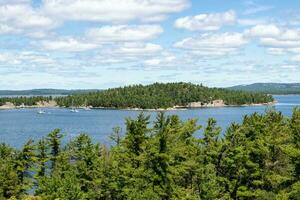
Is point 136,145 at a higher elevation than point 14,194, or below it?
higher

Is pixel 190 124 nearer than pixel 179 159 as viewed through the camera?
No

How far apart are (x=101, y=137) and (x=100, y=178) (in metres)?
116

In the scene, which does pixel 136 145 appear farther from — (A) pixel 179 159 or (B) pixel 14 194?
(B) pixel 14 194

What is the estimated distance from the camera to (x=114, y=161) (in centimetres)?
5019

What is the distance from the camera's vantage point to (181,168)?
45656mm

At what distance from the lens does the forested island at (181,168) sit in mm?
42156

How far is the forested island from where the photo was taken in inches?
1660

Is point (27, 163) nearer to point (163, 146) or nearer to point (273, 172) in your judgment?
point (163, 146)

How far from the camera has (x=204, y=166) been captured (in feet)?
163

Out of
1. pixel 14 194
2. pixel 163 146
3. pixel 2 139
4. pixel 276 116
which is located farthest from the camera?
pixel 2 139

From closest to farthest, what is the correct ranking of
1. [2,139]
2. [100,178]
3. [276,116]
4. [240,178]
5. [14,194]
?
[240,178] < [100,178] < [14,194] < [276,116] < [2,139]

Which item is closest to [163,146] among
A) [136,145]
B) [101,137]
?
[136,145]

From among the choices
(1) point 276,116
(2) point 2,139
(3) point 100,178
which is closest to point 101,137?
(2) point 2,139

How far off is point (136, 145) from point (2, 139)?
Answer: 422ft
